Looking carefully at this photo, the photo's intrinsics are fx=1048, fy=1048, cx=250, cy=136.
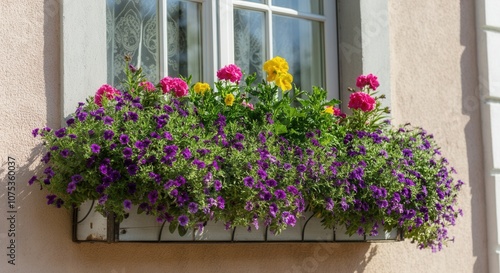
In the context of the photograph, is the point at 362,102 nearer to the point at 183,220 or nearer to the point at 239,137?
the point at 239,137

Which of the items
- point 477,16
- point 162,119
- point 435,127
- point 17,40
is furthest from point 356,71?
point 17,40

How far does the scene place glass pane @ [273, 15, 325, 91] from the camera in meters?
6.40

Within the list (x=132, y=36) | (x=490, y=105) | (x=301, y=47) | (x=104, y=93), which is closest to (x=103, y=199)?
(x=104, y=93)

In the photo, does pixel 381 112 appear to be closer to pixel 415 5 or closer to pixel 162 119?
pixel 415 5

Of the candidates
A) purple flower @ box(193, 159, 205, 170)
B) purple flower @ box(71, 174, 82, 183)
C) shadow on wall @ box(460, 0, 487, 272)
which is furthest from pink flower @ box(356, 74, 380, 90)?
purple flower @ box(71, 174, 82, 183)

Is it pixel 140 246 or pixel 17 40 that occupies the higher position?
pixel 17 40

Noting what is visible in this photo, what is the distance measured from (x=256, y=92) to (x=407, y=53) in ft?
4.96

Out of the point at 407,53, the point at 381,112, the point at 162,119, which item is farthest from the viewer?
the point at 407,53

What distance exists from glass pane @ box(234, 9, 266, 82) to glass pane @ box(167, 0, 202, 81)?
0.28m

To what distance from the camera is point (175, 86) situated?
5281 millimetres

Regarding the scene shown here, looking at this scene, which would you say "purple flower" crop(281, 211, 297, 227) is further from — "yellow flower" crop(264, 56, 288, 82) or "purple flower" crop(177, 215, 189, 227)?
"yellow flower" crop(264, 56, 288, 82)

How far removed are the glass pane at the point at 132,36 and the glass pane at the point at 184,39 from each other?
10cm

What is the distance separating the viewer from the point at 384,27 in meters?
6.58

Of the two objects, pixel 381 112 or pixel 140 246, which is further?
pixel 381 112
